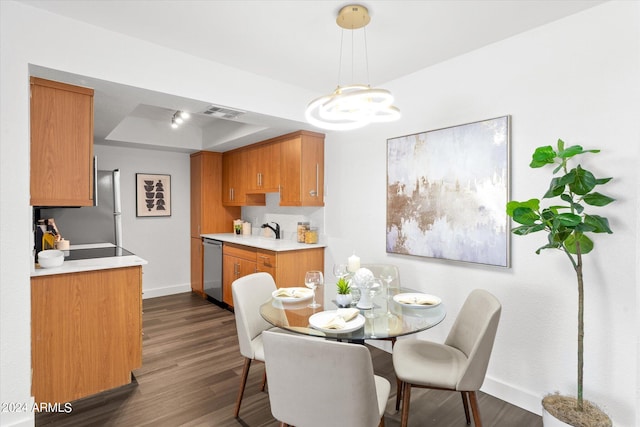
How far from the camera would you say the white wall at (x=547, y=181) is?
184 centimetres

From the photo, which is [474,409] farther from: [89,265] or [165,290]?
[165,290]

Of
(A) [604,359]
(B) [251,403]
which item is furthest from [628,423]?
(B) [251,403]

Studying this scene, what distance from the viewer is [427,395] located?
244 centimetres

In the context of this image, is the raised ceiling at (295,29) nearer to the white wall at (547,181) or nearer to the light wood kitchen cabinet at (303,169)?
the white wall at (547,181)

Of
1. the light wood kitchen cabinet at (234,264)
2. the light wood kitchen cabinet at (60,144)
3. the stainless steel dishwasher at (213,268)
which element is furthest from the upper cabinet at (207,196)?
the light wood kitchen cabinet at (60,144)

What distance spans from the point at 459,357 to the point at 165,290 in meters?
4.53

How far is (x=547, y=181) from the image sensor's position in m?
2.13

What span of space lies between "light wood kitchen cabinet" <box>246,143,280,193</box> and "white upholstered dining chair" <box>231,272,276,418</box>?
182 cm

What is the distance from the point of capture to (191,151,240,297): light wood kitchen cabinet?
5105mm

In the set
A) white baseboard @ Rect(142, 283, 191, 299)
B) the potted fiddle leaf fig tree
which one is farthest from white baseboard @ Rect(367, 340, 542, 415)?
white baseboard @ Rect(142, 283, 191, 299)

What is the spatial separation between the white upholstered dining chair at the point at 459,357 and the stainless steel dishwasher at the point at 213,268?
307 cm

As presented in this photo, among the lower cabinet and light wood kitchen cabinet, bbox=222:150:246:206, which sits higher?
light wood kitchen cabinet, bbox=222:150:246:206

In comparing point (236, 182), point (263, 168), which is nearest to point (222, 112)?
point (263, 168)

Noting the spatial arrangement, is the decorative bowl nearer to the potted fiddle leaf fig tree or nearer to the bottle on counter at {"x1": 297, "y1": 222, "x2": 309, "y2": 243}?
the bottle on counter at {"x1": 297, "y1": 222, "x2": 309, "y2": 243}
